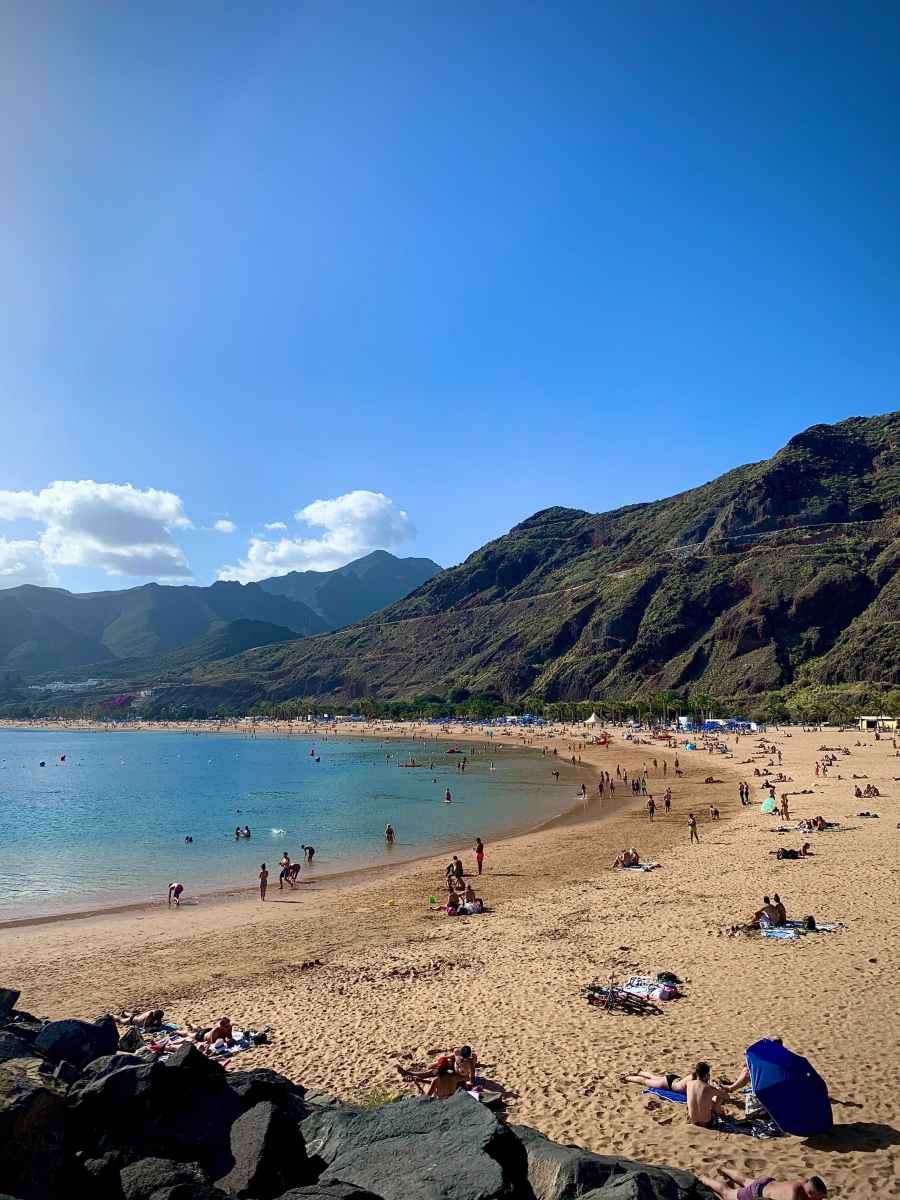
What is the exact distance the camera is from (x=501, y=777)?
58031 millimetres

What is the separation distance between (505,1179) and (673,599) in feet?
427

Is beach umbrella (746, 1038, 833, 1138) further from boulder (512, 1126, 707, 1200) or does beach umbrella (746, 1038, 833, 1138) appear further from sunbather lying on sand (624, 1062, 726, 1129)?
boulder (512, 1126, 707, 1200)

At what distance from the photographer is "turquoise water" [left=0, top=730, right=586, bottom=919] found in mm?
26406

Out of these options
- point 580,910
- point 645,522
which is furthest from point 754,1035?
point 645,522

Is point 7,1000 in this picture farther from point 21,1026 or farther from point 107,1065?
point 107,1065

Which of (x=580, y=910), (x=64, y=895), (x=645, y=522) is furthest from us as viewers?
(x=645, y=522)

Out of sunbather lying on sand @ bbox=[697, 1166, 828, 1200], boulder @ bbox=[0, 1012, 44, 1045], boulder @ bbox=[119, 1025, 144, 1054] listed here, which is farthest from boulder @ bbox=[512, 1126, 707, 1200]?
boulder @ bbox=[119, 1025, 144, 1054]

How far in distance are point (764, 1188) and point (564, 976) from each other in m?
6.92

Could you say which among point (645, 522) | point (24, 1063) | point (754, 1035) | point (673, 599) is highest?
point (645, 522)

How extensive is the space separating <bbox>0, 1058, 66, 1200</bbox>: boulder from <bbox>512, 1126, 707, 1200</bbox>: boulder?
3577 millimetres

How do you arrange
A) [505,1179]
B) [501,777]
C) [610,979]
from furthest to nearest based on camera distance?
[501,777]
[610,979]
[505,1179]

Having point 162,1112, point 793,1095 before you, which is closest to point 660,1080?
point 793,1095

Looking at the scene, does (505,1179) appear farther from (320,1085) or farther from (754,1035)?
Answer: (754,1035)

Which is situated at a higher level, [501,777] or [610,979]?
[610,979]
